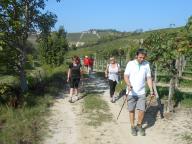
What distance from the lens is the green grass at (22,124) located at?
30.7 ft

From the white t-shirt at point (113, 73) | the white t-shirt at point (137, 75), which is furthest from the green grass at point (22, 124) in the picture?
the white t-shirt at point (113, 73)

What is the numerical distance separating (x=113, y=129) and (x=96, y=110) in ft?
→ 9.61

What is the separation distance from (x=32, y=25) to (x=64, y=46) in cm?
1874

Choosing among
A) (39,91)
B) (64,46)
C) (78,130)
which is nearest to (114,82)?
(39,91)

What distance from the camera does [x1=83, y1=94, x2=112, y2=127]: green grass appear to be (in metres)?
11.9

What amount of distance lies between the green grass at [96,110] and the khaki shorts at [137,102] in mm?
1460

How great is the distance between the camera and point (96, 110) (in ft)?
44.8

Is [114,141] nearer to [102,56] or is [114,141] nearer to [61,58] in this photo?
[61,58]

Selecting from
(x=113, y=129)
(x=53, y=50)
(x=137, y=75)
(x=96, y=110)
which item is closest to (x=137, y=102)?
(x=137, y=75)

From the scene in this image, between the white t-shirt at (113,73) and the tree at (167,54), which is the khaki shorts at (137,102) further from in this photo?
the white t-shirt at (113,73)

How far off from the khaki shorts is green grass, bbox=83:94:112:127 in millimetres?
1460

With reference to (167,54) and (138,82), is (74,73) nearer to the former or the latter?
(167,54)

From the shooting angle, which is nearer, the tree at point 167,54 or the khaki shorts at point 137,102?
the khaki shorts at point 137,102

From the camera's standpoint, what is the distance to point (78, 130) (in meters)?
10.7
